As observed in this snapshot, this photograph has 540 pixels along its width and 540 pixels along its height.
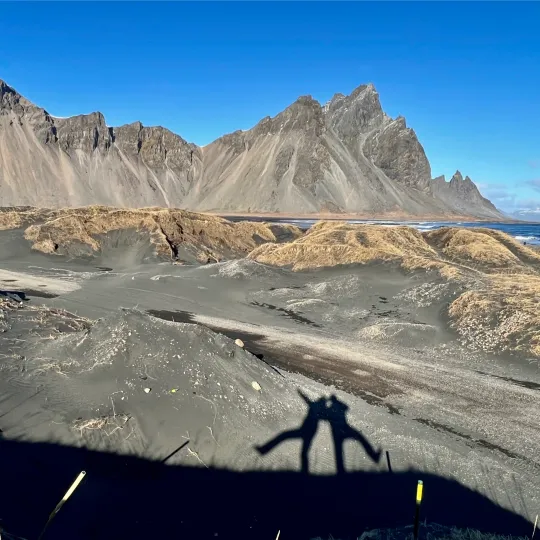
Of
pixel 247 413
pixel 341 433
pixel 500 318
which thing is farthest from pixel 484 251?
pixel 247 413

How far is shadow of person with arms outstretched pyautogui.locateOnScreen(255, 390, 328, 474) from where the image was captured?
28.8 ft

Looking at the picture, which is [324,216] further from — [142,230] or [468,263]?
[468,263]

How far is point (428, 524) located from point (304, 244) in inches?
1110

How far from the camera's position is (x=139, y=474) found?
769cm

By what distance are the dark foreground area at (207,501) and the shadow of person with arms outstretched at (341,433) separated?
0.48 meters

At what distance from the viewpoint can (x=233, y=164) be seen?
16675 cm

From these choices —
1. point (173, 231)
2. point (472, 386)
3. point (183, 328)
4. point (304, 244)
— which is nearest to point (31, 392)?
point (183, 328)

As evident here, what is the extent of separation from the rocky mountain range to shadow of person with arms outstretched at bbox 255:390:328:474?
417 feet

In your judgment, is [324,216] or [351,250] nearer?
[351,250]

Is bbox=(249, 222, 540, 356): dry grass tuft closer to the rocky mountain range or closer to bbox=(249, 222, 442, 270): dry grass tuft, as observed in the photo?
bbox=(249, 222, 442, 270): dry grass tuft

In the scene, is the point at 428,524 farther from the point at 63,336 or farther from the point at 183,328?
the point at 63,336

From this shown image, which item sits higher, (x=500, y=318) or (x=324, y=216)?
(x=324, y=216)

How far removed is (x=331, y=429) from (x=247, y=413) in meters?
2.05

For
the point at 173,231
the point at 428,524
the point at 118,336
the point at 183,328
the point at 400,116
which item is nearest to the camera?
the point at 428,524
